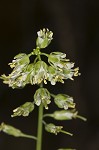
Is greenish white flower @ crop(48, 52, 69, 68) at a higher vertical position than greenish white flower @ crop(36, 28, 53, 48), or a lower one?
lower

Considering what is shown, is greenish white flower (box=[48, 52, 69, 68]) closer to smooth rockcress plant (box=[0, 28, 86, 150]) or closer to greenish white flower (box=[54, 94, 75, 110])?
smooth rockcress plant (box=[0, 28, 86, 150])

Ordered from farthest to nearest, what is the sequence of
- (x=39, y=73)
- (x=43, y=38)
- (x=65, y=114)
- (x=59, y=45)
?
(x=59, y=45), (x=65, y=114), (x=43, y=38), (x=39, y=73)

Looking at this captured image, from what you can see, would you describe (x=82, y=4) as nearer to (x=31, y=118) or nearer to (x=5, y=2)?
(x=5, y=2)

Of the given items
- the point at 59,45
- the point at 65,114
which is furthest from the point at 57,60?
the point at 59,45

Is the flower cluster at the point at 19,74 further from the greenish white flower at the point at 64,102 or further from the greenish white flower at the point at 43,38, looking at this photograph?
the greenish white flower at the point at 64,102

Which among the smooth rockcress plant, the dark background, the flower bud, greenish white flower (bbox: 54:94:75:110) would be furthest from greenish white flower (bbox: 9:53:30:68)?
the dark background

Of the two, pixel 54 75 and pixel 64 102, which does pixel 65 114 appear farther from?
pixel 54 75

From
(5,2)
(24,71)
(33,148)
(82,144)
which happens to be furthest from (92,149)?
(24,71)

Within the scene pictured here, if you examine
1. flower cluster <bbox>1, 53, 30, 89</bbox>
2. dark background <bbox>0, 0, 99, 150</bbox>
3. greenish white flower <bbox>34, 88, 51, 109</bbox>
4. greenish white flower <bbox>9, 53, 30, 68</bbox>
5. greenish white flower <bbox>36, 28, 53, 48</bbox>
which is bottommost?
greenish white flower <bbox>34, 88, 51, 109</bbox>
